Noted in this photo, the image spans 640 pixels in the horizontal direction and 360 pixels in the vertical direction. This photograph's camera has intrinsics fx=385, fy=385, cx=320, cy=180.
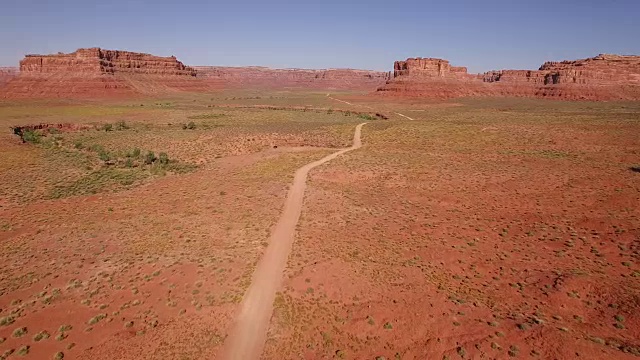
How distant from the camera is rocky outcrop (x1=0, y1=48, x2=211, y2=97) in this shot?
113562mm

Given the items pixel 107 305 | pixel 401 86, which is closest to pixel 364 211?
pixel 107 305

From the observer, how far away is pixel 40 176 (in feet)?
110

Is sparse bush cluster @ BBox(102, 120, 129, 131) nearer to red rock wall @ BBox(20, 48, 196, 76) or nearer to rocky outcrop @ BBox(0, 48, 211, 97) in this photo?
rocky outcrop @ BBox(0, 48, 211, 97)

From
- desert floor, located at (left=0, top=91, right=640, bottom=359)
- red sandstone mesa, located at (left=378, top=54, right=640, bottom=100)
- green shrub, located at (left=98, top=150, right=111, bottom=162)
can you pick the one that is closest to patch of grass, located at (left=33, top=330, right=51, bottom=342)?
desert floor, located at (left=0, top=91, right=640, bottom=359)

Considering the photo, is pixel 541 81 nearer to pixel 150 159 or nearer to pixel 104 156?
pixel 150 159

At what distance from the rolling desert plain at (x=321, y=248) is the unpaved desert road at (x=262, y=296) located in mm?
80

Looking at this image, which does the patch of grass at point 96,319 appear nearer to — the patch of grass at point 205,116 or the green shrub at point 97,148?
the green shrub at point 97,148

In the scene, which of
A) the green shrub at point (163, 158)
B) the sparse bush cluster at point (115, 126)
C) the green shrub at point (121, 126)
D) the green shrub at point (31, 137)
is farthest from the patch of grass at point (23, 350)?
the green shrub at point (121, 126)

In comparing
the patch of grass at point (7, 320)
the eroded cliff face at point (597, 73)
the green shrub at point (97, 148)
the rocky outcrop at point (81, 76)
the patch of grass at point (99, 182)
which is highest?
the eroded cliff face at point (597, 73)

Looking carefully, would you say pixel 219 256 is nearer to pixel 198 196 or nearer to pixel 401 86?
pixel 198 196

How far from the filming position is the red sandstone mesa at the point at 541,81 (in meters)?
126

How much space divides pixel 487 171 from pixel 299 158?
18862mm

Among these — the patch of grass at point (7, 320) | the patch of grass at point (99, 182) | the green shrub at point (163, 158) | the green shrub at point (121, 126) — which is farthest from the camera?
the green shrub at point (121, 126)

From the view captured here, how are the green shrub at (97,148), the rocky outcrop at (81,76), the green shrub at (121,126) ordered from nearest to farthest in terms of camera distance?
the green shrub at (97,148) → the green shrub at (121,126) → the rocky outcrop at (81,76)
